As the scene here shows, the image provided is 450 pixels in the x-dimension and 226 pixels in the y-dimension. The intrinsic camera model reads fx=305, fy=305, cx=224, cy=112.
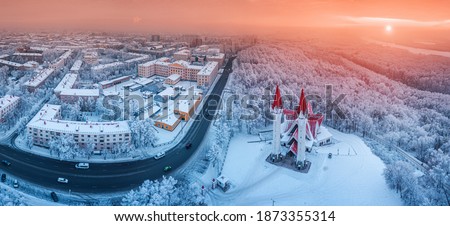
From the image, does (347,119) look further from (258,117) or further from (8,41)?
(8,41)

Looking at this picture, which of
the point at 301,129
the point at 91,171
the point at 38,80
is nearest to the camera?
the point at 301,129

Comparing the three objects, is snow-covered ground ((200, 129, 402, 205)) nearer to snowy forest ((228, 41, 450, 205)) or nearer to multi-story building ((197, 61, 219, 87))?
snowy forest ((228, 41, 450, 205))

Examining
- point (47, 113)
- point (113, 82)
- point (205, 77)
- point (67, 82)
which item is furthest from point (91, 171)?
point (205, 77)

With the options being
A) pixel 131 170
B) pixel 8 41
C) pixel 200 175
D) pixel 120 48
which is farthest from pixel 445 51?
pixel 120 48

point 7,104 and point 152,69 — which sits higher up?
point 152,69

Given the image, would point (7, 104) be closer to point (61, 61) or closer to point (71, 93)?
point (71, 93)

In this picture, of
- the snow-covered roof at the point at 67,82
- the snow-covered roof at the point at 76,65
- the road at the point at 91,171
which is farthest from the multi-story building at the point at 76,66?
the road at the point at 91,171

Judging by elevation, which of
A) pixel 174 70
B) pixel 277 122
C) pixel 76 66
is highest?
pixel 76 66
